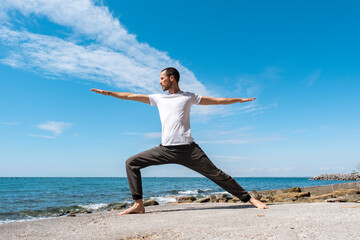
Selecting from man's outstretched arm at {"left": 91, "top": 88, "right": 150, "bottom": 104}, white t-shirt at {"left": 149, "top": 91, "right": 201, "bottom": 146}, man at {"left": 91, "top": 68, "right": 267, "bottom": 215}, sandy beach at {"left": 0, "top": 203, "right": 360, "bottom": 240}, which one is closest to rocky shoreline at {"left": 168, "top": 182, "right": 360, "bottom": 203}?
man at {"left": 91, "top": 68, "right": 267, "bottom": 215}

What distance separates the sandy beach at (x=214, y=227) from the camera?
312 cm

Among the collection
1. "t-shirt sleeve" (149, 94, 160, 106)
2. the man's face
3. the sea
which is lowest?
the sea

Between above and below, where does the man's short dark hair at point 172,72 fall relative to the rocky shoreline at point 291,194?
above

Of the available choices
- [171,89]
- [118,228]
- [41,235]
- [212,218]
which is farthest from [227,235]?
[171,89]

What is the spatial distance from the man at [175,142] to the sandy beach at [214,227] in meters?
0.59

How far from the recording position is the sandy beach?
312cm

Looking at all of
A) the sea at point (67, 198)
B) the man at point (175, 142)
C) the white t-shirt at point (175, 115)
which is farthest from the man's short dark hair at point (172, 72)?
the sea at point (67, 198)

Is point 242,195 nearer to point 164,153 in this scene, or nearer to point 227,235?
point 164,153

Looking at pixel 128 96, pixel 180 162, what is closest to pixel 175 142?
pixel 180 162

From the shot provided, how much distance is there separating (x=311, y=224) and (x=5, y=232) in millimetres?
4174

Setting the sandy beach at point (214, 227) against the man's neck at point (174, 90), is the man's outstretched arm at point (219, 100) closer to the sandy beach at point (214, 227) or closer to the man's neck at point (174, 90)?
the man's neck at point (174, 90)

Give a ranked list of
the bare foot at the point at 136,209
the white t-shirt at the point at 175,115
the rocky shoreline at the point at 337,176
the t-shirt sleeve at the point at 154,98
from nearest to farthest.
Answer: the white t-shirt at the point at 175,115 < the bare foot at the point at 136,209 < the t-shirt sleeve at the point at 154,98 < the rocky shoreline at the point at 337,176

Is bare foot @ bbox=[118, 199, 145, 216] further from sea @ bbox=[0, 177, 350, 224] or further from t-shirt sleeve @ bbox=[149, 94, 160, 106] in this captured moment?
sea @ bbox=[0, 177, 350, 224]

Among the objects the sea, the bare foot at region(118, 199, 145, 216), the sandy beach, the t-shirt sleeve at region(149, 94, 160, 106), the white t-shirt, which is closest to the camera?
the sandy beach
